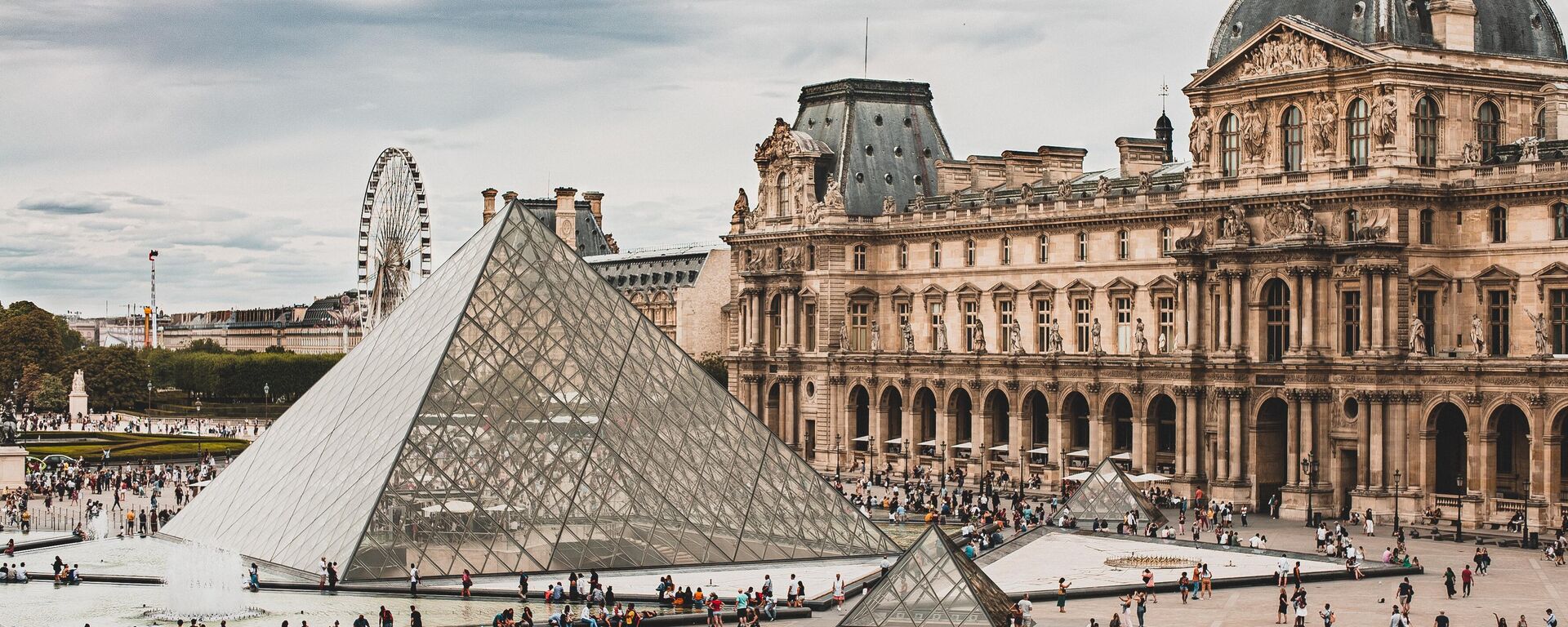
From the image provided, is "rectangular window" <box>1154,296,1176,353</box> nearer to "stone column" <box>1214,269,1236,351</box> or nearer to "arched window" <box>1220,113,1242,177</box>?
"stone column" <box>1214,269,1236,351</box>

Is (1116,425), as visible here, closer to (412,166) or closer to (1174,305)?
(1174,305)

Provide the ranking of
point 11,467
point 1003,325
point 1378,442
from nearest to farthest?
point 1378,442 < point 11,467 < point 1003,325

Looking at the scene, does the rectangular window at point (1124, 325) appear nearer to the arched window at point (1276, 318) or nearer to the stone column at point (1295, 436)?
the arched window at point (1276, 318)

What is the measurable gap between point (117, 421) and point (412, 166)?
102ft

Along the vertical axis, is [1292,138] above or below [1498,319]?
above

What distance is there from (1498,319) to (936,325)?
82.7ft

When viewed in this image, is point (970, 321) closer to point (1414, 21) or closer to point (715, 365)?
point (1414, 21)

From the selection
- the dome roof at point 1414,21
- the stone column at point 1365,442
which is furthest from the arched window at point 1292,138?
the stone column at point 1365,442

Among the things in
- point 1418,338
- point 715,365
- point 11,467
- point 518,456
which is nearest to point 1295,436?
point 1418,338

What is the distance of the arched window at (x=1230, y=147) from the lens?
226 ft

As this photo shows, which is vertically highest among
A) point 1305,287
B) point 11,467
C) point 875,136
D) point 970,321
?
point 875,136

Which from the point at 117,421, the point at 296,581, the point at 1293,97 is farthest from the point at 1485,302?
the point at 117,421

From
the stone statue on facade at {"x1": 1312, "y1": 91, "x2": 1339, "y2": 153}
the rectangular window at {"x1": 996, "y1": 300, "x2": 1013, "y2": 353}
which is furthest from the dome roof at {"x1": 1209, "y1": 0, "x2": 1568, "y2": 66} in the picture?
the rectangular window at {"x1": 996, "y1": 300, "x2": 1013, "y2": 353}

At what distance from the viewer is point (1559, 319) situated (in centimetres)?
6291
